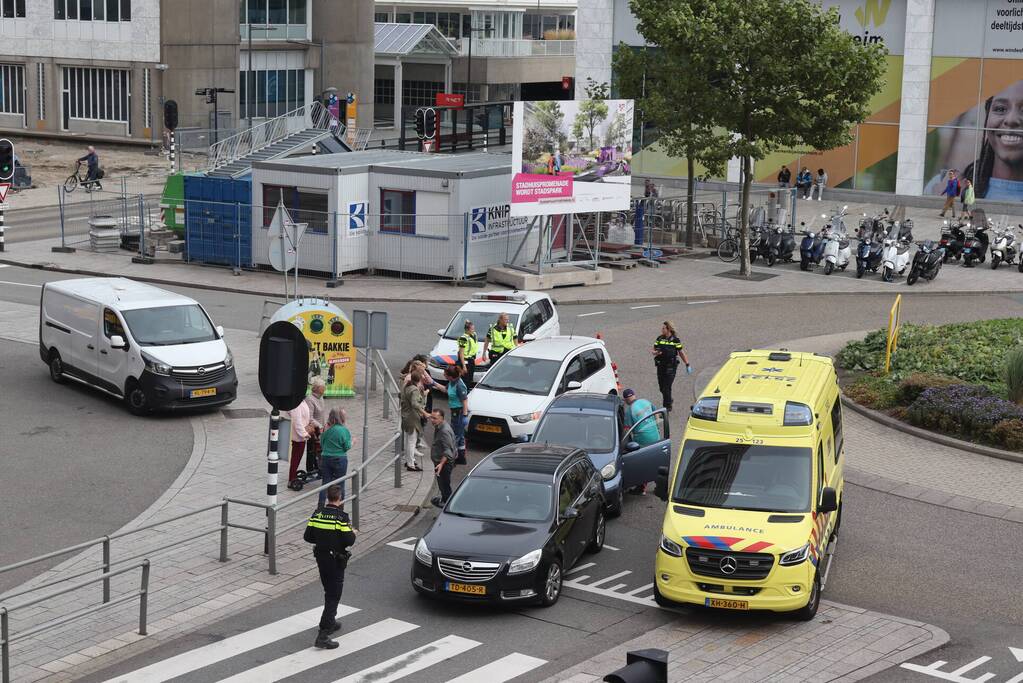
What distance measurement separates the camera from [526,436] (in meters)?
20.1

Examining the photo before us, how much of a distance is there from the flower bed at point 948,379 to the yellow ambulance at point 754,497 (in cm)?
529

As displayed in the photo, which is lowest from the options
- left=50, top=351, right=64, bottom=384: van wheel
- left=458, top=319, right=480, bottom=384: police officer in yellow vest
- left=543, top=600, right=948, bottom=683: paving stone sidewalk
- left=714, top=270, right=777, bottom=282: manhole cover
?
left=543, top=600, right=948, bottom=683: paving stone sidewalk

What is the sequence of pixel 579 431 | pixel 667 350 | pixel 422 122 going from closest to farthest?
pixel 579 431, pixel 667 350, pixel 422 122

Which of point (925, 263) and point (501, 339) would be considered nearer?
point (501, 339)

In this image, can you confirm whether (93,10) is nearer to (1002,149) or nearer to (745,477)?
(1002,149)

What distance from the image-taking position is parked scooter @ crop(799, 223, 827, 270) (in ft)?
122

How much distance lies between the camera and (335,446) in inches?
675

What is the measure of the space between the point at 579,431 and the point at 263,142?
2951 centimetres

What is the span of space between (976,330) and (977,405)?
16.8ft

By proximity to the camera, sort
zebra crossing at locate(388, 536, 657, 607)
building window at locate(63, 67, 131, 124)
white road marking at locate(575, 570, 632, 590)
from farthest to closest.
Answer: building window at locate(63, 67, 131, 124), white road marking at locate(575, 570, 632, 590), zebra crossing at locate(388, 536, 657, 607)

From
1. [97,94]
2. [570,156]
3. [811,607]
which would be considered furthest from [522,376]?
[97,94]

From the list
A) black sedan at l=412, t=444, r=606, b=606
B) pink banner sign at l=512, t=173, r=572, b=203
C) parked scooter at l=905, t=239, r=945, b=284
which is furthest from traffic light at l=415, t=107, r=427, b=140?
black sedan at l=412, t=444, r=606, b=606

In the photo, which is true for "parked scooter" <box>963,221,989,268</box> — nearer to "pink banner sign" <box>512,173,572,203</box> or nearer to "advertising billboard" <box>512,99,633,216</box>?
"advertising billboard" <box>512,99,633,216</box>

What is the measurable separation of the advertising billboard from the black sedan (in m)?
16.8
